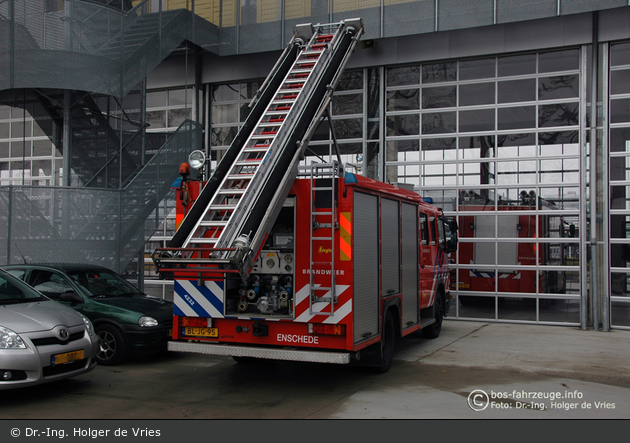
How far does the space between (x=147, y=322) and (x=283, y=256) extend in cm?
284

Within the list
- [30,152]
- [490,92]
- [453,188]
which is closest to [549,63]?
[490,92]

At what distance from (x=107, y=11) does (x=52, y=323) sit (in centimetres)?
873

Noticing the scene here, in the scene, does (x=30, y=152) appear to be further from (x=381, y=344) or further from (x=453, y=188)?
(x=381, y=344)

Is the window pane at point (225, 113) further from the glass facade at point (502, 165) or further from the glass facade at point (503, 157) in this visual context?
the glass facade at point (502, 165)

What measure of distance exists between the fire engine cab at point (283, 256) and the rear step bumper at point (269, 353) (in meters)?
0.01

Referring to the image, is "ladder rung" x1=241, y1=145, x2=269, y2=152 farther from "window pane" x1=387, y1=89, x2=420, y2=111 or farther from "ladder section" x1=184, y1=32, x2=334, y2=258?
"window pane" x1=387, y1=89, x2=420, y2=111

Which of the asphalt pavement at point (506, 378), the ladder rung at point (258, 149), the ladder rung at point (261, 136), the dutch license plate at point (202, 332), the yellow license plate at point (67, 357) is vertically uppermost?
A: the ladder rung at point (261, 136)

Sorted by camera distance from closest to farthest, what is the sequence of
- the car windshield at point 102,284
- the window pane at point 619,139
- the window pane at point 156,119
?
the car windshield at point 102,284, the window pane at point 619,139, the window pane at point 156,119

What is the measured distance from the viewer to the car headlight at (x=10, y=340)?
6.52 meters

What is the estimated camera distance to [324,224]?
24.7 ft

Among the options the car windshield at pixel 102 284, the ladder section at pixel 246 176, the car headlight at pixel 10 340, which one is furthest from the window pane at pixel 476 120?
the car headlight at pixel 10 340

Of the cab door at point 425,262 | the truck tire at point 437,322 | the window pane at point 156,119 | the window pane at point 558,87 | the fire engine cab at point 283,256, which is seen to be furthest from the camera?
the window pane at point 156,119

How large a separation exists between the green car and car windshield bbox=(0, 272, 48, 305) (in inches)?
40.7

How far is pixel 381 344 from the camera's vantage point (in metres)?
8.40
